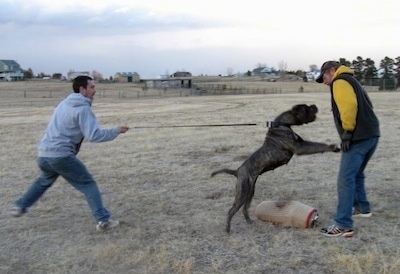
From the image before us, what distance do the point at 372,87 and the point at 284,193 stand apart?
57.5 metres

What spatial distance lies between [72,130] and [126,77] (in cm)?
12278

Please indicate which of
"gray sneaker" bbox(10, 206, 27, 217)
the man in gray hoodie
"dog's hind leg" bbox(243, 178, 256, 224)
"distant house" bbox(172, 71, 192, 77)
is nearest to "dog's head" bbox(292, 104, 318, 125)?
"dog's hind leg" bbox(243, 178, 256, 224)

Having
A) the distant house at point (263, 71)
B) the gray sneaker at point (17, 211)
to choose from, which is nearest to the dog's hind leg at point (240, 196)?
the gray sneaker at point (17, 211)

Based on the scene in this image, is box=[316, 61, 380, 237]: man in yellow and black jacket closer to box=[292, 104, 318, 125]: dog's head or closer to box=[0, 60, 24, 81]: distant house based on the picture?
box=[292, 104, 318, 125]: dog's head

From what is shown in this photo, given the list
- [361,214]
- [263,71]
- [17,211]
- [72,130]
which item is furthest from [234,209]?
[263,71]

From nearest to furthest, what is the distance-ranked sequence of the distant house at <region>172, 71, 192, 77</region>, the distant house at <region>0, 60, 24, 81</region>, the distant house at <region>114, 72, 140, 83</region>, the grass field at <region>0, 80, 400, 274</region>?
the grass field at <region>0, 80, 400, 274</region> < the distant house at <region>0, 60, 24, 81</region> < the distant house at <region>114, 72, 140, 83</region> < the distant house at <region>172, 71, 192, 77</region>

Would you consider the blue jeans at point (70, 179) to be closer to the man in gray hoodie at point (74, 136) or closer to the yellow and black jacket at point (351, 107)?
the man in gray hoodie at point (74, 136)

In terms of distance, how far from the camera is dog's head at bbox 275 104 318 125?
18.9ft

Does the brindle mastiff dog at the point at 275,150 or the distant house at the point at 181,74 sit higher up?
the brindle mastiff dog at the point at 275,150

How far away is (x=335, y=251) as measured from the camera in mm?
5082

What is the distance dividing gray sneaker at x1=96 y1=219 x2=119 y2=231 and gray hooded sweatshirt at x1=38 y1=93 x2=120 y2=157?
881 millimetres

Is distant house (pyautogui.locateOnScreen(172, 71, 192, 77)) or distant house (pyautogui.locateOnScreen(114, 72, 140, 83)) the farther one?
distant house (pyautogui.locateOnScreen(172, 71, 192, 77))

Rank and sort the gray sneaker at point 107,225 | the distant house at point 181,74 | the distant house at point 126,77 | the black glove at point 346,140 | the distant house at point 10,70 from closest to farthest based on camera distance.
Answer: the black glove at point 346,140
the gray sneaker at point 107,225
the distant house at point 10,70
the distant house at point 126,77
the distant house at point 181,74

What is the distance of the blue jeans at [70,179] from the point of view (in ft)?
18.8
